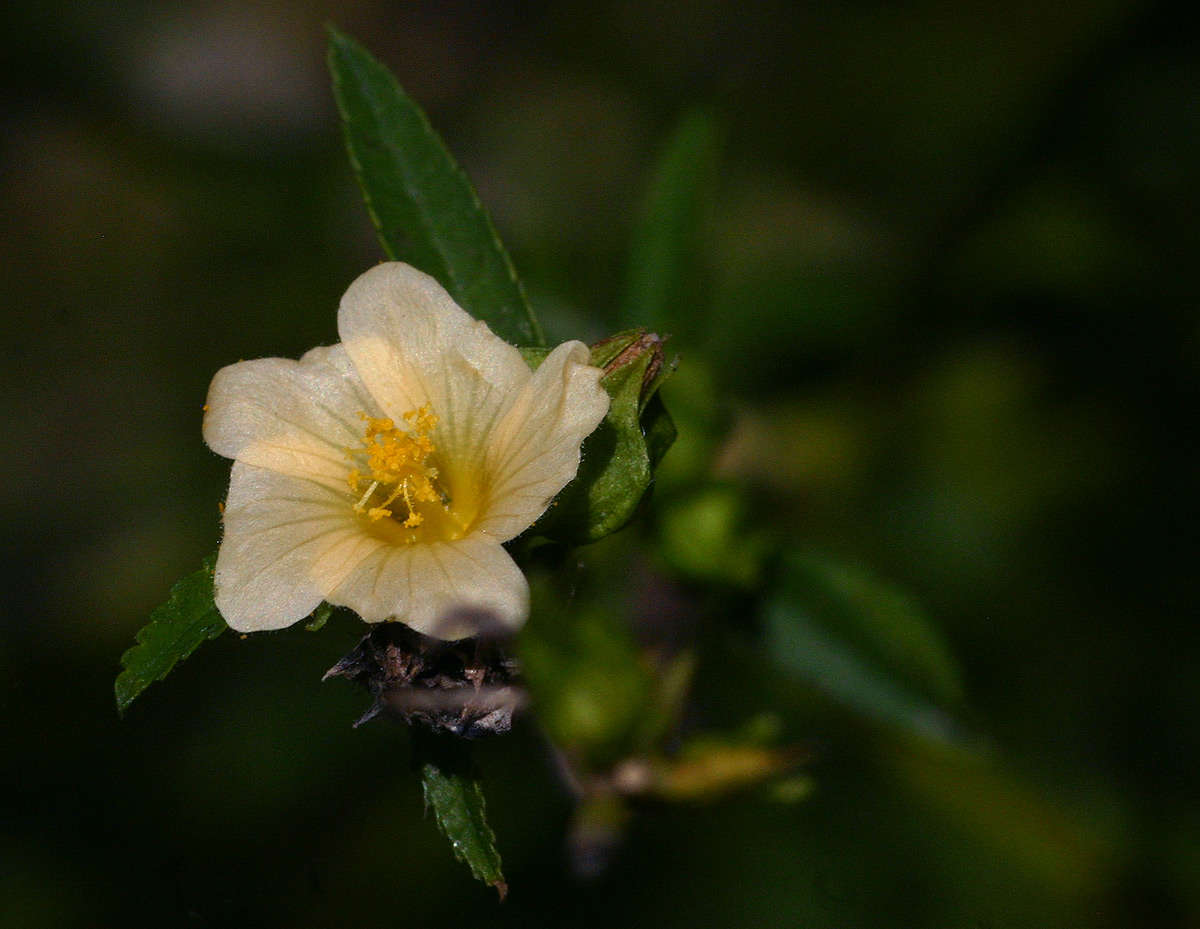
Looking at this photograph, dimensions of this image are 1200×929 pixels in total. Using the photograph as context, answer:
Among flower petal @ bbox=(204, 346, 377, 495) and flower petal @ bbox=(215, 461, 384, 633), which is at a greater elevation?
flower petal @ bbox=(204, 346, 377, 495)

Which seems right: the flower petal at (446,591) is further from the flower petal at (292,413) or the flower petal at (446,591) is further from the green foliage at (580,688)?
the green foliage at (580,688)

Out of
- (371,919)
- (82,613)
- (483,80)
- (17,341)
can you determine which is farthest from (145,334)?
(371,919)

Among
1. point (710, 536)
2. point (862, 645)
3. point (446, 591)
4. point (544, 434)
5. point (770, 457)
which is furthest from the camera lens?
point (770, 457)

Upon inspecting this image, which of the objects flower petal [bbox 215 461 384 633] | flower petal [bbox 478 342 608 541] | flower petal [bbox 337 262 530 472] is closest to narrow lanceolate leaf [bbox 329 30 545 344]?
flower petal [bbox 337 262 530 472]

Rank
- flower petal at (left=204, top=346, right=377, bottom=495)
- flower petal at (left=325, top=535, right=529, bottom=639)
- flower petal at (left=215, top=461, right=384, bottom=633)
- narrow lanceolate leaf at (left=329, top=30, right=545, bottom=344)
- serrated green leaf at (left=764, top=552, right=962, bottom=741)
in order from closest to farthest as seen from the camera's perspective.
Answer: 1. flower petal at (left=325, top=535, right=529, bottom=639)
2. flower petal at (left=215, top=461, right=384, bottom=633)
3. flower petal at (left=204, top=346, right=377, bottom=495)
4. narrow lanceolate leaf at (left=329, top=30, right=545, bottom=344)
5. serrated green leaf at (left=764, top=552, right=962, bottom=741)

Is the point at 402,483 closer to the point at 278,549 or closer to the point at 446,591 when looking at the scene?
the point at 278,549

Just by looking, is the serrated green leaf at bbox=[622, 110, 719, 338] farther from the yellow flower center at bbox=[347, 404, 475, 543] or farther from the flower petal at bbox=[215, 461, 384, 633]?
the flower petal at bbox=[215, 461, 384, 633]

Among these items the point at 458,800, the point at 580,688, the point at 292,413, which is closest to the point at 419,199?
the point at 292,413

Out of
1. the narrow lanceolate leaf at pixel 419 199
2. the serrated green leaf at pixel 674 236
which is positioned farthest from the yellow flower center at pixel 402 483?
the serrated green leaf at pixel 674 236
